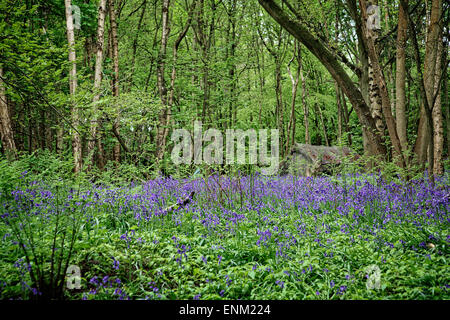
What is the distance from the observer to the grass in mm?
2268

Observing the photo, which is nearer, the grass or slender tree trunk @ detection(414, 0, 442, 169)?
the grass

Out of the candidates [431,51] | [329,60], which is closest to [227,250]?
[329,60]

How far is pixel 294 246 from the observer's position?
3242 mm

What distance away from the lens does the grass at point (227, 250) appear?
2.27 m

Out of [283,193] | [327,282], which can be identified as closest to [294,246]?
[327,282]

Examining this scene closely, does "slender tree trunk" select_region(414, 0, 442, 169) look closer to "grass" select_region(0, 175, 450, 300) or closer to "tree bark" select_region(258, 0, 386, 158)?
"tree bark" select_region(258, 0, 386, 158)

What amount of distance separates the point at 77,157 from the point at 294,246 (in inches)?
255

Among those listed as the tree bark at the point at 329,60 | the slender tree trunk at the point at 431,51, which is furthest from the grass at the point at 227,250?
the slender tree trunk at the point at 431,51

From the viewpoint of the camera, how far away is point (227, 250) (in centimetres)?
316

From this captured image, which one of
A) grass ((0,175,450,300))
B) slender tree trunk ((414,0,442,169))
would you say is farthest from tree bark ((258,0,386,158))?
grass ((0,175,450,300))

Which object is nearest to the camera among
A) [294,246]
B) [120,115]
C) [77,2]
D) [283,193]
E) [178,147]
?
[294,246]

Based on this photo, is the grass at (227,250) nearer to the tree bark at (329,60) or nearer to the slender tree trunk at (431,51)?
the tree bark at (329,60)
